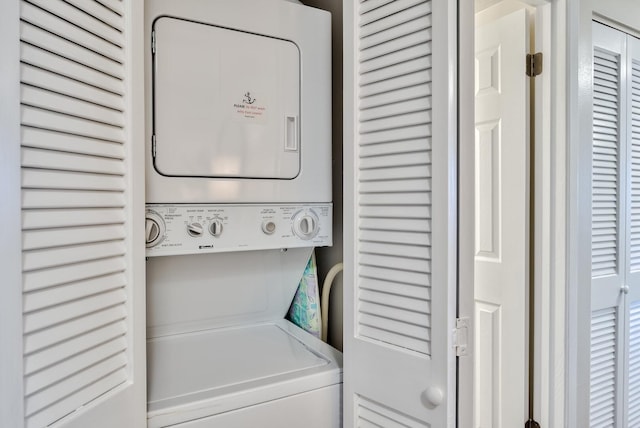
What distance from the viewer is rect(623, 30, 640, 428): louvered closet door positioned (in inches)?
81.5

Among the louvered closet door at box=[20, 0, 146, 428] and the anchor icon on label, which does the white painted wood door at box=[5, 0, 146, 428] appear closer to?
the louvered closet door at box=[20, 0, 146, 428]

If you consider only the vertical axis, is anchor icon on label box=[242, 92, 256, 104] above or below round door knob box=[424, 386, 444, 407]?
above

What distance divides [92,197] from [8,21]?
1.22 ft

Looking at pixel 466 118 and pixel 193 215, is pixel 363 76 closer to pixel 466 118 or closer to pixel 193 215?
pixel 466 118

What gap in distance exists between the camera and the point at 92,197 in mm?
916

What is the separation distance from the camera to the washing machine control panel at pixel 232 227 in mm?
1374

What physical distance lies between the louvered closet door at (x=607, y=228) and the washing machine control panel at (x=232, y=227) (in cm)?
137

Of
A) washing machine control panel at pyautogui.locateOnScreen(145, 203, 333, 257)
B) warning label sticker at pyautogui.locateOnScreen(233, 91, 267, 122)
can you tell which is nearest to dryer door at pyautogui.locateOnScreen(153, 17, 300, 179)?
warning label sticker at pyautogui.locateOnScreen(233, 91, 267, 122)

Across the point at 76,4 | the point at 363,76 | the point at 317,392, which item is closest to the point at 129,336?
the point at 317,392

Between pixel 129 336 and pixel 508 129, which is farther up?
pixel 508 129

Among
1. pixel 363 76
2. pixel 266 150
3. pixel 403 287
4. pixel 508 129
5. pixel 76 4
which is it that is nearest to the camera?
pixel 76 4

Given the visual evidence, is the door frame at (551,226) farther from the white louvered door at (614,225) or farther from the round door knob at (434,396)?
the round door knob at (434,396)

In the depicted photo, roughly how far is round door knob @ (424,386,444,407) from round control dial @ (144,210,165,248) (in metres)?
0.99

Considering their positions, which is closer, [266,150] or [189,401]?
[189,401]
